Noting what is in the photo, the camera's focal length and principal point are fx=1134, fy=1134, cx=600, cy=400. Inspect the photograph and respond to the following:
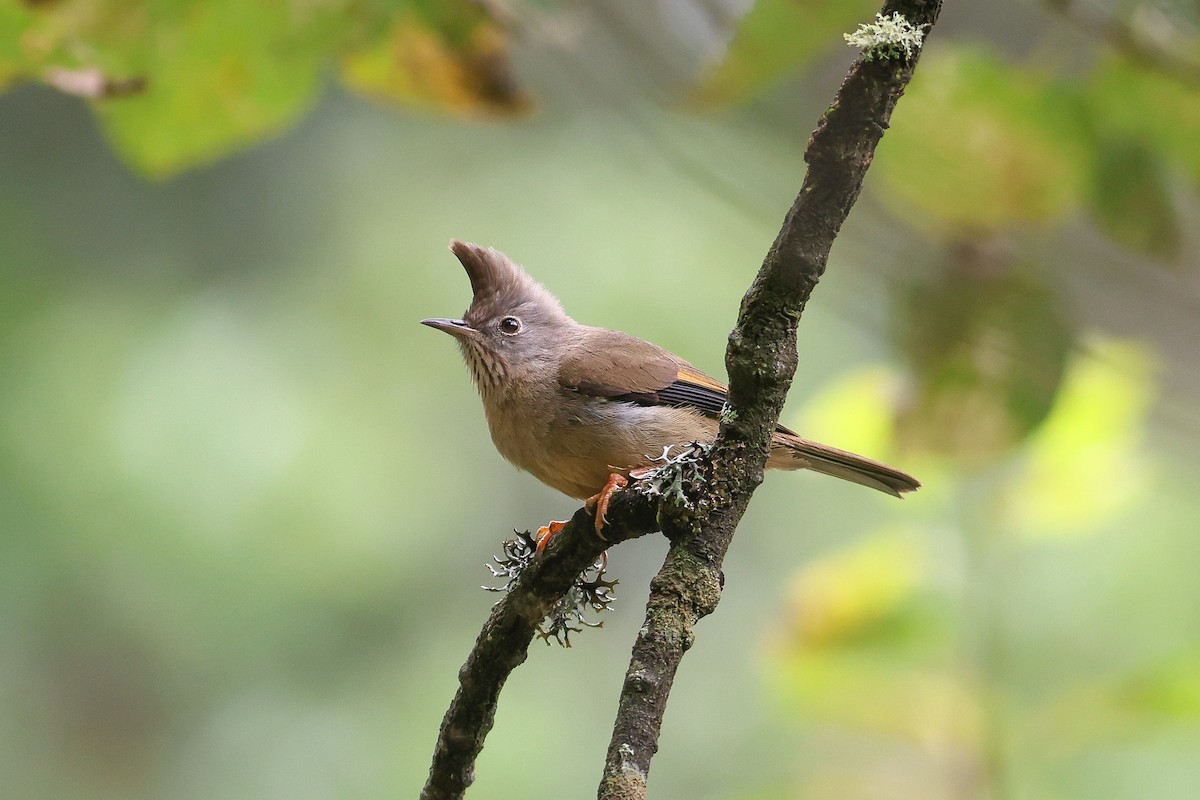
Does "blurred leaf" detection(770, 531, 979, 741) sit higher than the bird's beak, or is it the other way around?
the bird's beak

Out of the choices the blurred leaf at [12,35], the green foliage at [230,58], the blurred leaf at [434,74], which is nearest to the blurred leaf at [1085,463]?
the blurred leaf at [434,74]

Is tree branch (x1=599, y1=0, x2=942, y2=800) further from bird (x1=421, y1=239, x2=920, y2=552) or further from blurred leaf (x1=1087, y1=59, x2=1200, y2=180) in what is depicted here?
blurred leaf (x1=1087, y1=59, x2=1200, y2=180)

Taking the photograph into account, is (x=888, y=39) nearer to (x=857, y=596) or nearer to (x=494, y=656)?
(x=494, y=656)

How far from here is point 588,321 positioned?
7426 millimetres

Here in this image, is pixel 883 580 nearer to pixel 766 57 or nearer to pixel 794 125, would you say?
pixel 794 125

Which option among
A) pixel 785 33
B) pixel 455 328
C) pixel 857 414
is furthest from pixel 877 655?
pixel 785 33

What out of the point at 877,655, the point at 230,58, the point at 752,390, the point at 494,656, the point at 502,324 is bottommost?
the point at 494,656

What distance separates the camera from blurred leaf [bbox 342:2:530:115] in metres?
3.19

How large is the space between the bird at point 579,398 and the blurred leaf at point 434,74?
93 cm

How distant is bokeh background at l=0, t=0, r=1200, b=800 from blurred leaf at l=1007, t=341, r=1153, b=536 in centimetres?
2

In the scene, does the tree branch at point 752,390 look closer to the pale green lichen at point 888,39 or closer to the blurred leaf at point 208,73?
the pale green lichen at point 888,39

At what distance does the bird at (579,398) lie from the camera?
147 inches

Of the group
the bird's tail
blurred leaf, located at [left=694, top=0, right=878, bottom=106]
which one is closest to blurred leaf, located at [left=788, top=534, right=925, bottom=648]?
the bird's tail

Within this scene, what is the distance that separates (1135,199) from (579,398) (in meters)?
1.79
